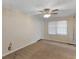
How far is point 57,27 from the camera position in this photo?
25.8 ft

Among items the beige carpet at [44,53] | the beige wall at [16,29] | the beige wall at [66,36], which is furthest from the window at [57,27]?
the beige carpet at [44,53]

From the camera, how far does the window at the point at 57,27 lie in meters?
7.39

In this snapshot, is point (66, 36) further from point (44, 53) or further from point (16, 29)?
point (16, 29)

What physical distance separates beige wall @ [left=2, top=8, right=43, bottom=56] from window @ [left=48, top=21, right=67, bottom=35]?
2.36m

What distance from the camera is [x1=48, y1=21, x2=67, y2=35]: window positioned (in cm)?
739

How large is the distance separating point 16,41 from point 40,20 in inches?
156

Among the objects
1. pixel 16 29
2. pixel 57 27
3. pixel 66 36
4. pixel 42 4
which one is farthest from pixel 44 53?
pixel 57 27

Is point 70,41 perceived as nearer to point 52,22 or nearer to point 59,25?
point 59,25

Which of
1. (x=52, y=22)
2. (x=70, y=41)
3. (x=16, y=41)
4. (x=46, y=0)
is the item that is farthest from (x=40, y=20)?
(x=46, y=0)

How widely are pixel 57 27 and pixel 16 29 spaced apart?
13.4 feet

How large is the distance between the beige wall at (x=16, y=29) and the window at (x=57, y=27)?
2357 millimetres

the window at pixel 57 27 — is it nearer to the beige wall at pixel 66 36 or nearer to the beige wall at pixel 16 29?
the beige wall at pixel 66 36

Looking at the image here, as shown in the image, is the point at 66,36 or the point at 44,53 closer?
the point at 44,53

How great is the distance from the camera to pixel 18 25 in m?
4.97
